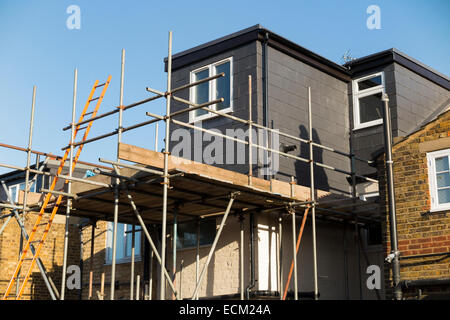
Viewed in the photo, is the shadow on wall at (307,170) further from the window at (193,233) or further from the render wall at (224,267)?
the window at (193,233)

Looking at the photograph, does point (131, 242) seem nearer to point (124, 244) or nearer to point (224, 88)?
point (124, 244)

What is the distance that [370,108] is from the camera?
734 inches

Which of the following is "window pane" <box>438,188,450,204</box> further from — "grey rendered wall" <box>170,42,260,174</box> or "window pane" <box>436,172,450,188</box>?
"grey rendered wall" <box>170,42,260,174</box>

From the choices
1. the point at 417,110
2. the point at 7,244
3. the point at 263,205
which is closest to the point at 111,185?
the point at 263,205

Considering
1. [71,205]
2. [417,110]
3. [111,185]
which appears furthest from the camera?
[417,110]

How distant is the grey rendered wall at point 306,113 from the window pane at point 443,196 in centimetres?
399

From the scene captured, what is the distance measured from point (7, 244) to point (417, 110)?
479 inches

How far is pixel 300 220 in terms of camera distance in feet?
53.3

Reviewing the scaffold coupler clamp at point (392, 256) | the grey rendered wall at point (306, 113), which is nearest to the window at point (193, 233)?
the grey rendered wall at point (306, 113)

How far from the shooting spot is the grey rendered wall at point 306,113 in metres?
16.7

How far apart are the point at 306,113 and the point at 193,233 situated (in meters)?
4.23

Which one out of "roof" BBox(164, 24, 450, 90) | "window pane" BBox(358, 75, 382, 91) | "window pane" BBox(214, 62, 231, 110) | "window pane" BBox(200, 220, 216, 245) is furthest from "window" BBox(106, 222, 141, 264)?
"window pane" BBox(358, 75, 382, 91)
